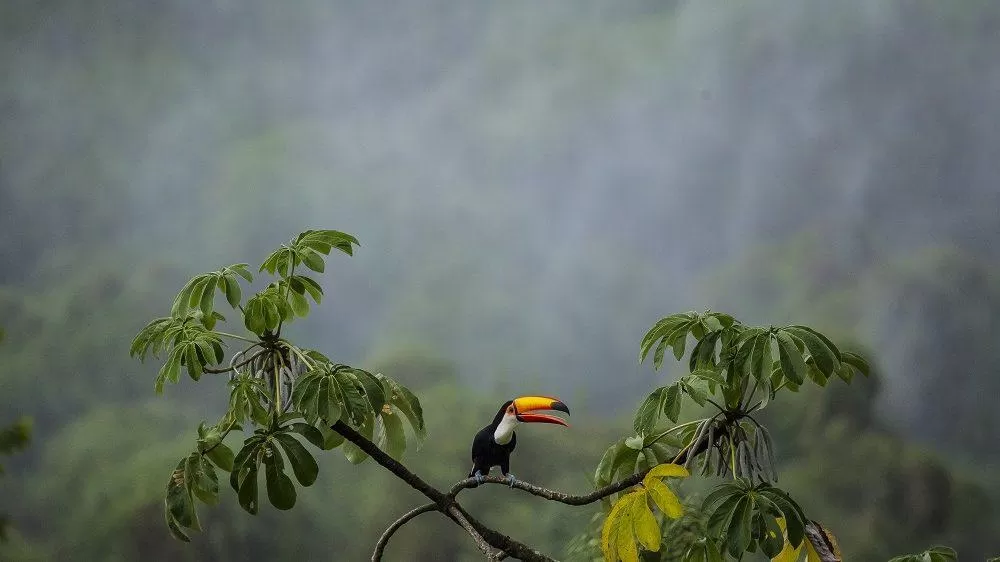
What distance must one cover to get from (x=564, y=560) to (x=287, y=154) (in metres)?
2.80

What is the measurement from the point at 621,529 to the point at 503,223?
160 inches

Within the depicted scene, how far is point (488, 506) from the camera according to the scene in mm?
5609

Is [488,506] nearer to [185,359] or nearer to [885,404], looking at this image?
[885,404]

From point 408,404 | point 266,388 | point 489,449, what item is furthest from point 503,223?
point 266,388

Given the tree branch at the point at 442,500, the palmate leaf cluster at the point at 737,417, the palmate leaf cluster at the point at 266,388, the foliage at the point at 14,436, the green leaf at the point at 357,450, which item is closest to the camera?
the foliage at the point at 14,436

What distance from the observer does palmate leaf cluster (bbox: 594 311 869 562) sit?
198cm

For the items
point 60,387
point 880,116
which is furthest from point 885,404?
point 60,387

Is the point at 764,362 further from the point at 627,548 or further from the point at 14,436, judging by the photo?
the point at 14,436

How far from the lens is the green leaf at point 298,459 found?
214 cm

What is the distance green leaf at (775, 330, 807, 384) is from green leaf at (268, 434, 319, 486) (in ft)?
3.12

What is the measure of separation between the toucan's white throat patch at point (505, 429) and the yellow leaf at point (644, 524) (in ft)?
3.29

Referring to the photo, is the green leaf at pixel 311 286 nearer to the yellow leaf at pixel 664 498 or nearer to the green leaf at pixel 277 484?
the green leaf at pixel 277 484

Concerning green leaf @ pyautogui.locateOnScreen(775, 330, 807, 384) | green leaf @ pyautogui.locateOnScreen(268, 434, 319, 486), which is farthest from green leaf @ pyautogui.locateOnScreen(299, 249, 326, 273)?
green leaf @ pyautogui.locateOnScreen(775, 330, 807, 384)

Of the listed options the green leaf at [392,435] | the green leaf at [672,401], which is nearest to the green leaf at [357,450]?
the green leaf at [392,435]
